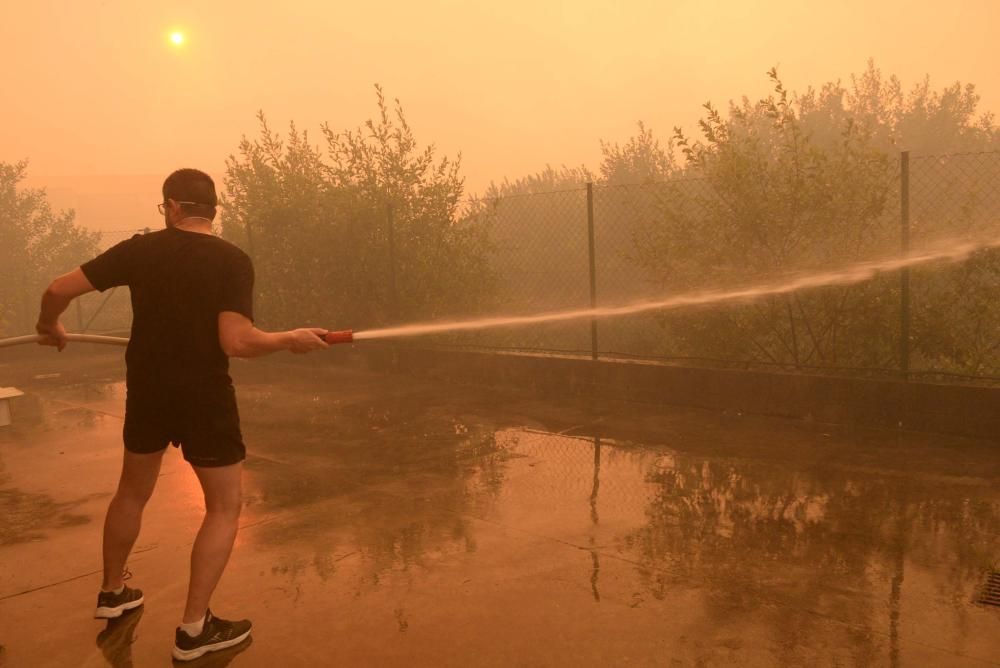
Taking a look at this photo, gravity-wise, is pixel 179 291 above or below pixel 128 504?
above

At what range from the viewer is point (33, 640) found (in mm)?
3455

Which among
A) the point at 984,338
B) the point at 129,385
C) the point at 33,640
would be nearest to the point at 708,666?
the point at 129,385

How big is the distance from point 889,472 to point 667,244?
3480mm

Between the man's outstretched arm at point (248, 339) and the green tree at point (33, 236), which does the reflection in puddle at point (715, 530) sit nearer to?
the man's outstretched arm at point (248, 339)

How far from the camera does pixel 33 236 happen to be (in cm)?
2228

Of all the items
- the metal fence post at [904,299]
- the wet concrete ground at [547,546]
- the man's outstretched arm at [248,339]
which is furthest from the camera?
the metal fence post at [904,299]

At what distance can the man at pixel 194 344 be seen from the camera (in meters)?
3.19

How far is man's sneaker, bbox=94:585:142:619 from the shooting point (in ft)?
11.7

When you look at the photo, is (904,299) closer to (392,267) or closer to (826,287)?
(826,287)

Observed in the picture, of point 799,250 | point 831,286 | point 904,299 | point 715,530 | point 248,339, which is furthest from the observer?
point 799,250

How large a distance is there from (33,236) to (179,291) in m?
22.5


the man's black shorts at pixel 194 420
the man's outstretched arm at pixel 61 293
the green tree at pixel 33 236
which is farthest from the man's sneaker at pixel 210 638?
the green tree at pixel 33 236

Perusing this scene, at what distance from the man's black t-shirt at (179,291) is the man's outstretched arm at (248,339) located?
38 mm

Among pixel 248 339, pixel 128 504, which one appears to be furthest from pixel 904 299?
pixel 128 504
